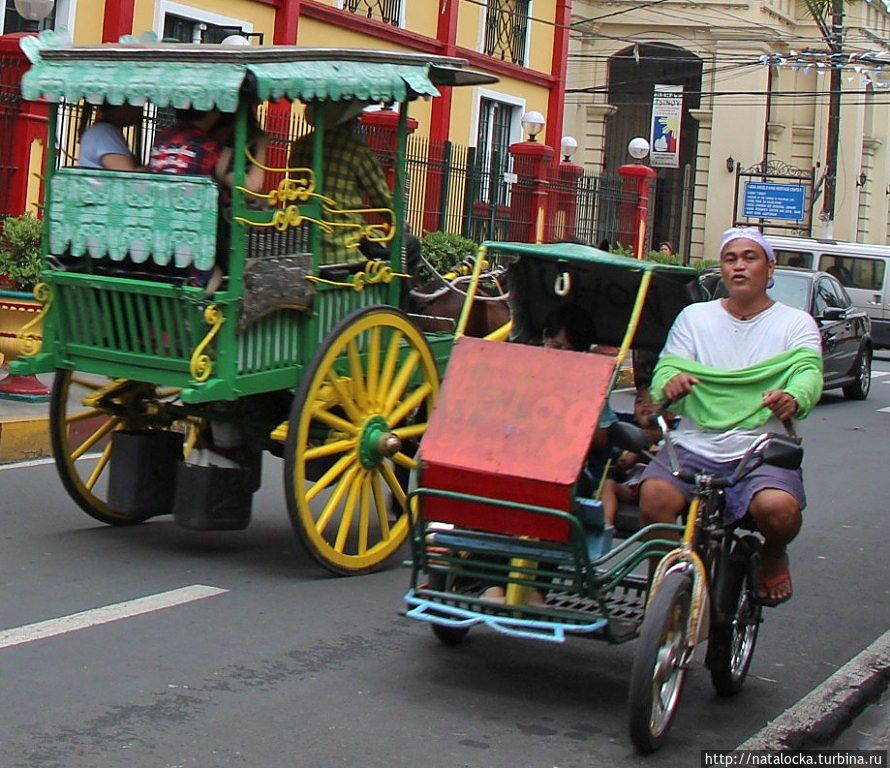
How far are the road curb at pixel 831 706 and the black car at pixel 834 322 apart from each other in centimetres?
1178

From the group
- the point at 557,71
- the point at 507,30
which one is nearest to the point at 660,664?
the point at 507,30

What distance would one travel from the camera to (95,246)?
7184 mm

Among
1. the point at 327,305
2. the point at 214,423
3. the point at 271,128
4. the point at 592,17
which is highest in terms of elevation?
the point at 592,17

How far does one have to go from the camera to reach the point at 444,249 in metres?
19.2

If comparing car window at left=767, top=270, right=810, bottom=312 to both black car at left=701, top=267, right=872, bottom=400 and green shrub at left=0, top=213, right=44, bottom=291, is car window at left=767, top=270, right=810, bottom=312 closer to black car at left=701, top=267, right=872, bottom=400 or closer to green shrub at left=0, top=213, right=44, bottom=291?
black car at left=701, top=267, right=872, bottom=400

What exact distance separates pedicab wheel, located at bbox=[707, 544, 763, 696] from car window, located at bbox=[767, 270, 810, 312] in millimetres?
12787

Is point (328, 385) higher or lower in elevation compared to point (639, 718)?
higher

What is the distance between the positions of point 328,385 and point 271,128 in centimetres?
1005

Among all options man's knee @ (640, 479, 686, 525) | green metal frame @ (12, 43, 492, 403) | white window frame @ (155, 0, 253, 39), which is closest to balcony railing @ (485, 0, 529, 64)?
white window frame @ (155, 0, 253, 39)

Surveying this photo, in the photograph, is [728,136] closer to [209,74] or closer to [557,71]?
[557,71]

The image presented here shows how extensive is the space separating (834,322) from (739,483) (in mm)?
13785

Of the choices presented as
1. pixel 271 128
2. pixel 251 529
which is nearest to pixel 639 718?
pixel 251 529

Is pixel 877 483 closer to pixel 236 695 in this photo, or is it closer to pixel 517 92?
pixel 236 695

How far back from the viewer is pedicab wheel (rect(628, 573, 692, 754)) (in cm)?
486
